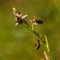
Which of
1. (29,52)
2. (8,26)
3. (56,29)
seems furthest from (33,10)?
(56,29)

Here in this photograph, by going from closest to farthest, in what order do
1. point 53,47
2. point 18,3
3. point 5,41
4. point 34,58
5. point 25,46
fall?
point 53,47 < point 34,58 < point 25,46 < point 5,41 < point 18,3

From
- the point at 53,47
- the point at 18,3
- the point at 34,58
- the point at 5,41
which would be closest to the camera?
the point at 53,47

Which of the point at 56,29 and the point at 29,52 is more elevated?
the point at 56,29

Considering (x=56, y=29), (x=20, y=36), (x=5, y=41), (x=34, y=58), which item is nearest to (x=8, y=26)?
(x=5, y=41)

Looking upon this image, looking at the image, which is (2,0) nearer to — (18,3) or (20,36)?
(18,3)

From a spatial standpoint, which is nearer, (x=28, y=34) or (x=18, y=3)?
(x=28, y=34)

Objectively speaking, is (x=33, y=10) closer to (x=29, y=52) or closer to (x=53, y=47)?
(x=29, y=52)
